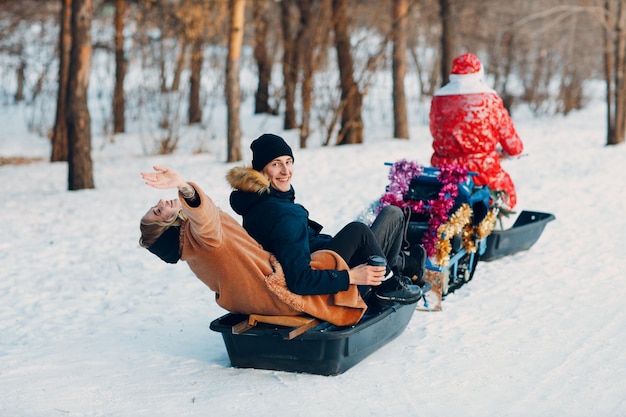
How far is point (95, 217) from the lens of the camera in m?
10.5

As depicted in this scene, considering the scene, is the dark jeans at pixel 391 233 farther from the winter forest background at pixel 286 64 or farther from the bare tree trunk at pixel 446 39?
the bare tree trunk at pixel 446 39

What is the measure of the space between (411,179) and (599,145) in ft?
35.8

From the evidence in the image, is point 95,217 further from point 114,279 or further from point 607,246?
point 607,246

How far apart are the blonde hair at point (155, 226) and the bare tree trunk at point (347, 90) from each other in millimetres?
13233

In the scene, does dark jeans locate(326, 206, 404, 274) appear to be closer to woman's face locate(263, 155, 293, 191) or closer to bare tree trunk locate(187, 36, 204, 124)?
woman's face locate(263, 155, 293, 191)

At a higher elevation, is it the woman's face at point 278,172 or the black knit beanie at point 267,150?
the black knit beanie at point 267,150

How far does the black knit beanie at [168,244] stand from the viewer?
4.52 metres

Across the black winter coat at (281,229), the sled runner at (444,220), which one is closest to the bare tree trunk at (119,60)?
the sled runner at (444,220)

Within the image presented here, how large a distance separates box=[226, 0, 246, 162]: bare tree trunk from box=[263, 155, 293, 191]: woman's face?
1041 cm

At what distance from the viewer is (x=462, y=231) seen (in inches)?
269

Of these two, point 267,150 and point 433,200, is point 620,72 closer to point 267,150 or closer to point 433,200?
point 433,200

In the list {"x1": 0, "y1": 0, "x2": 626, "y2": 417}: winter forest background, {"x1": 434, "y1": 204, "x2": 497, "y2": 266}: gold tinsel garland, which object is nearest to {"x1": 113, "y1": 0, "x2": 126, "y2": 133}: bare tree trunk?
{"x1": 0, "y1": 0, "x2": 626, "y2": 417}: winter forest background

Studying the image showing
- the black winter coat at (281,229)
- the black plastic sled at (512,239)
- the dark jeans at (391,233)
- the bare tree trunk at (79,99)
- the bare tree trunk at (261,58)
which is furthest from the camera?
the bare tree trunk at (261,58)

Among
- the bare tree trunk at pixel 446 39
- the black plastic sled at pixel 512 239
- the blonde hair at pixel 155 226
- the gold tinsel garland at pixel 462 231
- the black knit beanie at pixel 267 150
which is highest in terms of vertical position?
the bare tree trunk at pixel 446 39
